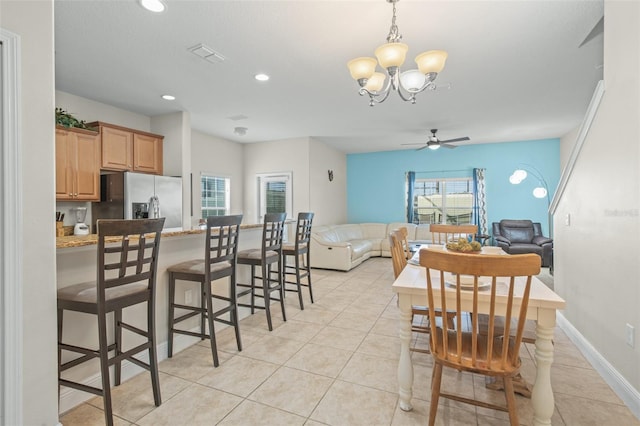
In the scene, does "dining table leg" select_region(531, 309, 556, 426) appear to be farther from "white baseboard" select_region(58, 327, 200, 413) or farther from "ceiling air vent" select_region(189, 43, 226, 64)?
"ceiling air vent" select_region(189, 43, 226, 64)

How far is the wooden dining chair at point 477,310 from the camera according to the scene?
1334 mm

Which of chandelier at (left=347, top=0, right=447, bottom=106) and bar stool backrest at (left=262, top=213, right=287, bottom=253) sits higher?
chandelier at (left=347, top=0, right=447, bottom=106)

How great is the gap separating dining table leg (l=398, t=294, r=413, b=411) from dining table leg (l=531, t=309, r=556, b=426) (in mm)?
618

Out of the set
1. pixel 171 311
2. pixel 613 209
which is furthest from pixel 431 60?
pixel 171 311

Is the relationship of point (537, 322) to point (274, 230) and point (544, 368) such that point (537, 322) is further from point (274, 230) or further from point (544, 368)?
point (274, 230)

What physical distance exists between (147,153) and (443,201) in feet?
21.6

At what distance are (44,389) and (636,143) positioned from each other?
346cm

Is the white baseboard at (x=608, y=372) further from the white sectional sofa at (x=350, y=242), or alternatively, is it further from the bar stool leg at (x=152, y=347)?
the white sectional sofa at (x=350, y=242)

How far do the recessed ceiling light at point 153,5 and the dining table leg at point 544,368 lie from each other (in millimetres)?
3056

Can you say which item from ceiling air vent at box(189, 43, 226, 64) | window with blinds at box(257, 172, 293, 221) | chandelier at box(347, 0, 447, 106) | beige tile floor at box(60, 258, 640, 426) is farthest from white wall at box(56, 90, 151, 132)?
chandelier at box(347, 0, 447, 106)

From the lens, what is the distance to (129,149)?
14.1 feet

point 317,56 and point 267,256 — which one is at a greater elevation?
point 317,56

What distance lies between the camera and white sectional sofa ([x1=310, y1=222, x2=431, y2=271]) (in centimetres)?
573

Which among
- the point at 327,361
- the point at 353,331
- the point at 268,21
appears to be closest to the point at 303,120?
the point at 268,21
